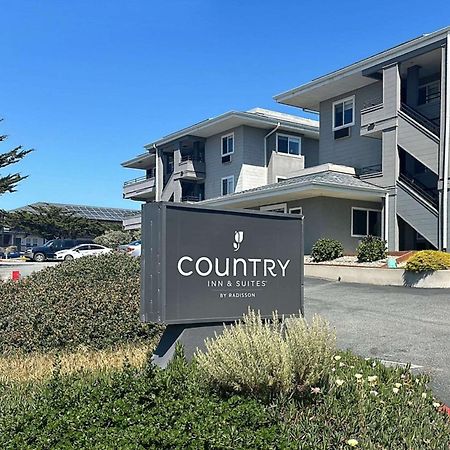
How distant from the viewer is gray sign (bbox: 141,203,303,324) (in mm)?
5367

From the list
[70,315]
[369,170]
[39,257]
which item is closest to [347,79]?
[369,170]

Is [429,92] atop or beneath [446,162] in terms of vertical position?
atop

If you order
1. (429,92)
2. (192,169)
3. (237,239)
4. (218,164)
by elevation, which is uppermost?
(429,92)

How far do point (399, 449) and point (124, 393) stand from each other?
2.08 m

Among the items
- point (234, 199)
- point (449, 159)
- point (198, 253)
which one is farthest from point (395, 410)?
point (234, 199)

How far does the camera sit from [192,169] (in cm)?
3750

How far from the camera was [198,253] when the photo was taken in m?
5.62

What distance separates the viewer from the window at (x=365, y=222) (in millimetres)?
24562

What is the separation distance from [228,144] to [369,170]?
41.9ft

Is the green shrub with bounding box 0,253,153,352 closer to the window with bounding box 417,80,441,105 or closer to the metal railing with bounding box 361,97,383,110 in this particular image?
the metal railing with bounding box 361,97,383,110

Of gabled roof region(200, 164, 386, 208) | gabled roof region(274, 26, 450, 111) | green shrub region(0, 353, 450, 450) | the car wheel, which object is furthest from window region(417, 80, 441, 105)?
the car wheel

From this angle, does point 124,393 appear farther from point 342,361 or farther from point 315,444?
point 342,361

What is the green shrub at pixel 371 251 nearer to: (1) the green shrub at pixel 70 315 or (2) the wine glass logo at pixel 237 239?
(1) the green shrub at pixel 70 315

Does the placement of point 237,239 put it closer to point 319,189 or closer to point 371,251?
point 371,251
